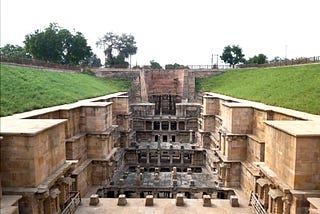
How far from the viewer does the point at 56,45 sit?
43656mm

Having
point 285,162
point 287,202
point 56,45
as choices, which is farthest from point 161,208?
point 56,45

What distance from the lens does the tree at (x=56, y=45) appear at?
141ft

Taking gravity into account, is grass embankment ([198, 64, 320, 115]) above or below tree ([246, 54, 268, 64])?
below

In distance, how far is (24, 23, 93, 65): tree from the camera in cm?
4291

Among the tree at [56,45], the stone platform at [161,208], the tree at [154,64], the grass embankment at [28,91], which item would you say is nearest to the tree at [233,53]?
the tree at [154,64]

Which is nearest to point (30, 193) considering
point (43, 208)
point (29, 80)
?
point (43, 208)

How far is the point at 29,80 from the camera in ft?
68.1

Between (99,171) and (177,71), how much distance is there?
2818 cm

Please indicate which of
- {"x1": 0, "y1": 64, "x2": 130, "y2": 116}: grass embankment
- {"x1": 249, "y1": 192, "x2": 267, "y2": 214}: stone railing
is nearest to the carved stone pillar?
{"x1": 249, "y1": 192, "x2": 267, "y2": 214}: stone railing

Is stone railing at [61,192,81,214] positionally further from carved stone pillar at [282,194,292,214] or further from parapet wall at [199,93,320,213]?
carved stone pillar at [282,194,292,214]

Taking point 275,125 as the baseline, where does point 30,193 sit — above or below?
below

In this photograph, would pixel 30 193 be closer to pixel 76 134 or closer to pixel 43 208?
pixel 43 208

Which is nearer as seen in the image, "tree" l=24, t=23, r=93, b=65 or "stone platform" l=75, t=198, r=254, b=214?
"stone platform" l=75, t=198, r=254, b=214

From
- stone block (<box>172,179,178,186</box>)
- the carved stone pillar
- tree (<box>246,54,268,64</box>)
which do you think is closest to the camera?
the carved stone pillar
